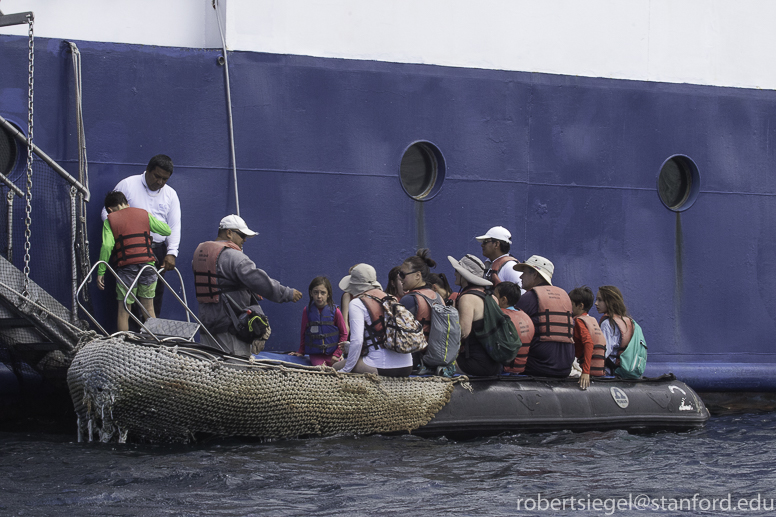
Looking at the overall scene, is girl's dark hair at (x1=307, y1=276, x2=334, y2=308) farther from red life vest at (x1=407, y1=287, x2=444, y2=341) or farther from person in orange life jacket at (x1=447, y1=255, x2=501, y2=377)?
person in orange life jacket at (x1=447, y1=255, x2=501, y2=377)

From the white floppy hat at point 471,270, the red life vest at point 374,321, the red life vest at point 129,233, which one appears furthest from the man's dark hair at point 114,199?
the white floppy hat at point 471,270

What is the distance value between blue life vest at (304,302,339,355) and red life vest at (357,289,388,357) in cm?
95

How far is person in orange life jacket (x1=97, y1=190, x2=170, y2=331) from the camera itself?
22.4 feet

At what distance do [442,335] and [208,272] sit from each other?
182cm

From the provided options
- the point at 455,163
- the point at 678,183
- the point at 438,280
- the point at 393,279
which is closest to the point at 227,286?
the point at 393,279

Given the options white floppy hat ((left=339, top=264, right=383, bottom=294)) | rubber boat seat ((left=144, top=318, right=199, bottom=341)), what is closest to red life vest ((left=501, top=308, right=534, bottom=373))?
white floppy hat ((left=339, top=264, right=383, bottom=294))

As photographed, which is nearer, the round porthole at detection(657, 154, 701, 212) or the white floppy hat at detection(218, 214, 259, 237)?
the white floppy hat at detection(218, 214, 259, 237)

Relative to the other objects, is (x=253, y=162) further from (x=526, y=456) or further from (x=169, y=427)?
(x=526, y=456)

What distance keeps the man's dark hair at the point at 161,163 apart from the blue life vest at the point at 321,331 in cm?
166

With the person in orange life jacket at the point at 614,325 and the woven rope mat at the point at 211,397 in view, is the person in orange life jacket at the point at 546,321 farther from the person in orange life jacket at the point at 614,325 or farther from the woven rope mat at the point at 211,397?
the woven rope mat at the point at 211,397

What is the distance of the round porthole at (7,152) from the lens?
716 cm

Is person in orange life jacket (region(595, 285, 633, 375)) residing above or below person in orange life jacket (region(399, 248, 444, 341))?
below

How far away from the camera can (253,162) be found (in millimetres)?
7770

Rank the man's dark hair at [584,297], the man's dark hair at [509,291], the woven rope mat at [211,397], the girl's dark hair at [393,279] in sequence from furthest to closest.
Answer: the man's dark hair at [584,297]
the girl's dark hair at [393,279]
the man's dark hair at [509,291]
the woven rope mat at [211,397]
